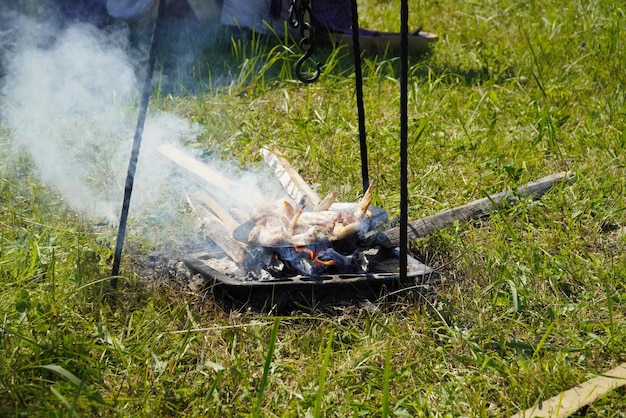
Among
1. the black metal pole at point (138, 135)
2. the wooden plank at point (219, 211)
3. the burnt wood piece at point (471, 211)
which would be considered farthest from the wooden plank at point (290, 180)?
the black metal pole at point (138, 135)

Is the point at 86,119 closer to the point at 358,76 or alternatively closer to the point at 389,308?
the point at 358,76

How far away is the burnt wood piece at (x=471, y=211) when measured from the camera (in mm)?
3146

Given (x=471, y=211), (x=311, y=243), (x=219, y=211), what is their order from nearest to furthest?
(x=311, y=243)
(x=219, y=211)
(x=471, y=211)

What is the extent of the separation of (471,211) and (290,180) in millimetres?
980

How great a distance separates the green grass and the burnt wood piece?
6cm

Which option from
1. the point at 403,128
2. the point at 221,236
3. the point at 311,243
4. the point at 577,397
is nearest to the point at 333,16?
the point at 221,236

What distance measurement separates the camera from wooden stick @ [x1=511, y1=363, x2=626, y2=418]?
2.30 metres

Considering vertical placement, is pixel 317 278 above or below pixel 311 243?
below

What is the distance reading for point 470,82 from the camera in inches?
213

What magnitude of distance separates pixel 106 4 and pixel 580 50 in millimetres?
3906

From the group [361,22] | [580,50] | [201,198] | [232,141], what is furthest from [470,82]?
[201,198]

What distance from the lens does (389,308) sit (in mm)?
2939

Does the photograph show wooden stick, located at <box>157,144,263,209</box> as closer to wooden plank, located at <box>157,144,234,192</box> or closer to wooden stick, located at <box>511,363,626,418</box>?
wooden plank, located at <box>157,144,234,192</box>

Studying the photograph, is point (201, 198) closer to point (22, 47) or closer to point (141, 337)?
point (141, 337)
